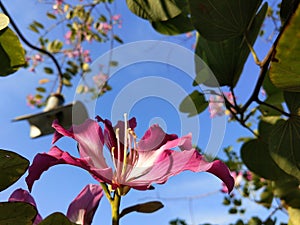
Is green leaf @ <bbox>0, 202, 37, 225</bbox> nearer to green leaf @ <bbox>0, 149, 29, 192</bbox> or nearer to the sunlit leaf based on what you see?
green leaf @ <bbox>0, 149, 29, 192</bbox>

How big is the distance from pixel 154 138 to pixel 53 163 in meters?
0.09

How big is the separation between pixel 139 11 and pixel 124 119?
0.28 meters

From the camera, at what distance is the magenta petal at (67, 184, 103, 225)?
0.36 metres

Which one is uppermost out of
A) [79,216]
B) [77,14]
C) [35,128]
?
[79,216]

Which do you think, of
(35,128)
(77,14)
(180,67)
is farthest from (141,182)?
(77,14)

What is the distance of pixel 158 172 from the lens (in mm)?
298

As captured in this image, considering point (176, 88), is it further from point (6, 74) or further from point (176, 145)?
point (6, 74)

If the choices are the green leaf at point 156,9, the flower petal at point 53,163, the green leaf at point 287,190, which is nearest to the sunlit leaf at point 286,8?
the green leaf at point 156,9

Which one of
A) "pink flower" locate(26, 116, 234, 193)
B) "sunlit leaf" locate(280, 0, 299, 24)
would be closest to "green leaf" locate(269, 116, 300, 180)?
"sunlit leaf" locate(280, 0, 299, 24)

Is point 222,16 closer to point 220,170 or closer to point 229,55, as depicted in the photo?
point 229,55

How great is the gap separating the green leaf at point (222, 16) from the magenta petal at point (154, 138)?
0.19m

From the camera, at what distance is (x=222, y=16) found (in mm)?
481

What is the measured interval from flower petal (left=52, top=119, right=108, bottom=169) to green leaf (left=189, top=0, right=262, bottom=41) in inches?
9.0

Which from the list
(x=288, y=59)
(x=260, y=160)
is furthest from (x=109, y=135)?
(x=260, y=160)
